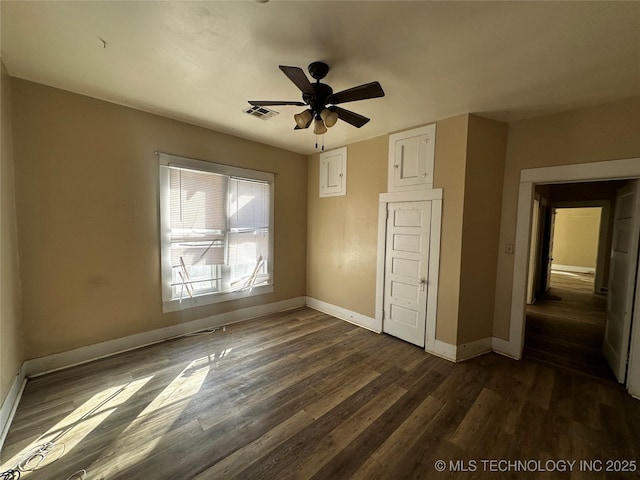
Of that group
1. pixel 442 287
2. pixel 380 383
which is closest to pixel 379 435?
pixel 380 383

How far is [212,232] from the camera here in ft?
11.6

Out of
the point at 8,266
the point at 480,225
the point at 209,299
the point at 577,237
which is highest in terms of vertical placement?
the point at 480,225

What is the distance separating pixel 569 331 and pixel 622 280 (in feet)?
5.47

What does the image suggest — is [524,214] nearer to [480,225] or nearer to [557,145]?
[480,225]

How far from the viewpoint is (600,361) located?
290 cm

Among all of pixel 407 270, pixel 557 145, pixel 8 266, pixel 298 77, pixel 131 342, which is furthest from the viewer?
pixel 407 270

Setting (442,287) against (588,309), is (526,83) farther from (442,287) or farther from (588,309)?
(588,309)

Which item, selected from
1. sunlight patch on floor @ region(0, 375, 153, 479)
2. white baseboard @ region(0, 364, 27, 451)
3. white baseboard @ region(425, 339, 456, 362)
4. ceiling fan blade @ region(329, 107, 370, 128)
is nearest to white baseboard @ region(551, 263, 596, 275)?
white baseboard @ region(425, 339, 456, 362)

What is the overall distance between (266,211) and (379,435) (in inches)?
131

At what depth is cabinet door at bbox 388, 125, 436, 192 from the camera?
10.0ft

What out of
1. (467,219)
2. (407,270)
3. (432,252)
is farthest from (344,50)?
(407,270)

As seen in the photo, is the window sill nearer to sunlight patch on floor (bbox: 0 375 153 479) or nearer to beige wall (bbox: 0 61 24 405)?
sunlight patch on floor (bbox: 0 375 153 479)

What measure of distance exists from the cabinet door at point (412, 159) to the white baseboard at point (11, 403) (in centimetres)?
419

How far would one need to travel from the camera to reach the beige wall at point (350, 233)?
12.1 feet
